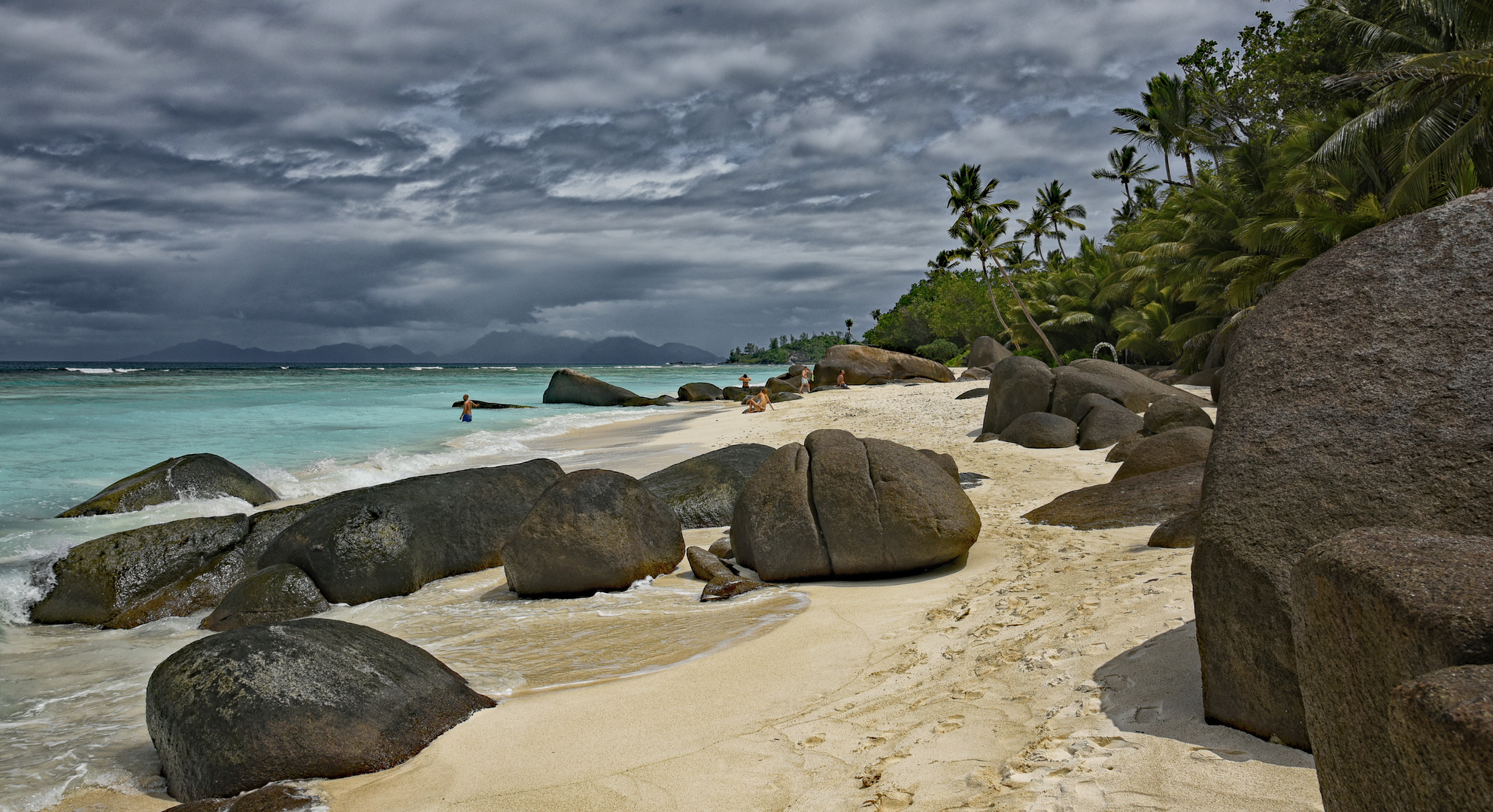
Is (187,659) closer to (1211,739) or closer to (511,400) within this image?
(1211,739)

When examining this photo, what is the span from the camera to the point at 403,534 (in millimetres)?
7809

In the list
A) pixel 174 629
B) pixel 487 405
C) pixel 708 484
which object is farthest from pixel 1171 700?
pixel 487 405

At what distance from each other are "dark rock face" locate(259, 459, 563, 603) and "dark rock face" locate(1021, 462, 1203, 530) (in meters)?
5.37

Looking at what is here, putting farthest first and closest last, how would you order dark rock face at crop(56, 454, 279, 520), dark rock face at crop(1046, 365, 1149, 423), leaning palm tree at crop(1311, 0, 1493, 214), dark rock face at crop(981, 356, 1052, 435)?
leaning palm tree at crop(1311, 0, 1493, 214)
dark rock face at crop(981, 356, 1052, 435)
dark rock face at crop(1046, 365, 1149, 423)
dark rock face at crop(56, 454, 279, 520)

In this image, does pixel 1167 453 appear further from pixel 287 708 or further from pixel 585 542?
pixel 287 708

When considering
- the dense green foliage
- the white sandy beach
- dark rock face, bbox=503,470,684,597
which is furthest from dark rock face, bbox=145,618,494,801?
the dense green foliage

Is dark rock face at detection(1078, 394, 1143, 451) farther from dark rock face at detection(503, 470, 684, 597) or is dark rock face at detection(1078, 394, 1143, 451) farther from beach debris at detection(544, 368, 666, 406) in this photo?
beach debris at detection(544, 368, 666, 406)

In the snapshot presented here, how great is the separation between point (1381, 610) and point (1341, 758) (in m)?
0.43

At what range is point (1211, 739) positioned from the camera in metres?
2.94

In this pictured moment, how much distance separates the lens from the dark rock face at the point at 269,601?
694 cm

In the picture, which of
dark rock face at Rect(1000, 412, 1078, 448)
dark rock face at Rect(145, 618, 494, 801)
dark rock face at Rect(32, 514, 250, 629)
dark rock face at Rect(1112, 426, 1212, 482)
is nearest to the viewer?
dark rock face at Rect(145, 618, 494, 801)

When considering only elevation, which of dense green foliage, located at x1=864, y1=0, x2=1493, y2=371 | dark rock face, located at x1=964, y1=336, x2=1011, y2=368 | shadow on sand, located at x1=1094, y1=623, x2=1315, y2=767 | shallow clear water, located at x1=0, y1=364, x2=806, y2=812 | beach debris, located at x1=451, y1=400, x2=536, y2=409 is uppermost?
dense green foliage, located at x1=864, y1=0, x2=1493, y2=371

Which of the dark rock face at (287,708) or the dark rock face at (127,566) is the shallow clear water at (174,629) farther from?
the dark rock face at (287,708)

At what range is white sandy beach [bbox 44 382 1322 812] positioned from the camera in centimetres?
287
